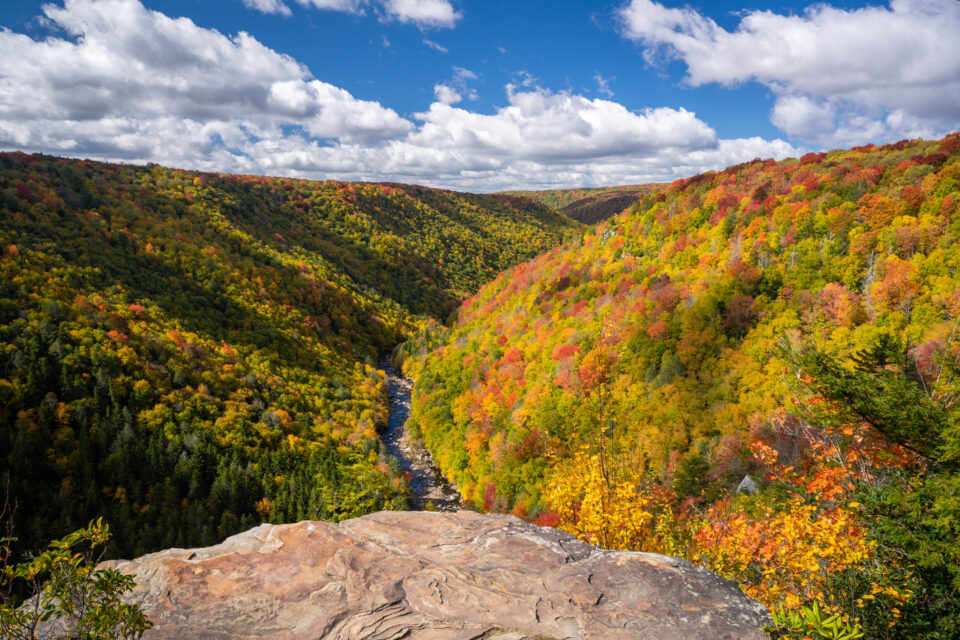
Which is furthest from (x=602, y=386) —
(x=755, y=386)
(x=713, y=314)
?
(x=713, y=314)

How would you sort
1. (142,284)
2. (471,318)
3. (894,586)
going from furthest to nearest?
(471,318) < (142,284) < (894,586)

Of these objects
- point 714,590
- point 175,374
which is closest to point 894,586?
point 714,590

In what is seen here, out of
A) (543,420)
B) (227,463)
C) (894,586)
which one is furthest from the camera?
(227,463)

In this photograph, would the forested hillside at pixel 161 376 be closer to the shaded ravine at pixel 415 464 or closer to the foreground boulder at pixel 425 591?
the shaded ravine at pixel 415 464

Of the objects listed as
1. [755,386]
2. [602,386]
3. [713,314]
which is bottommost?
[755,386]

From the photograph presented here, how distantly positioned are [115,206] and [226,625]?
12224 centimetres

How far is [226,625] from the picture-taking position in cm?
670

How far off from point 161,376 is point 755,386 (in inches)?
2959

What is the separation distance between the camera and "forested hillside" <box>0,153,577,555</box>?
5078cm

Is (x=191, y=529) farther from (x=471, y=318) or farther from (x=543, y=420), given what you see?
(x=471, y=318)

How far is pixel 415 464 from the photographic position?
6625 cm

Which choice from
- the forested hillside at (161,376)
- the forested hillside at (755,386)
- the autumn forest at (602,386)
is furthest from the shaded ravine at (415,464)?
the forested hillside at (161,376)

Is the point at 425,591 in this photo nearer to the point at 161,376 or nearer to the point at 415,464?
the point at 415,464

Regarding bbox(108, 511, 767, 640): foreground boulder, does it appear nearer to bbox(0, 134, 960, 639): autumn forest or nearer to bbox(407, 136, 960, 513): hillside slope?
bbox(0, 134, 960, 639): autumn forest
